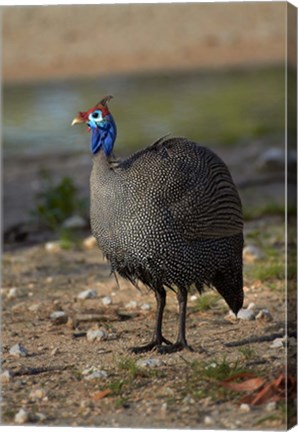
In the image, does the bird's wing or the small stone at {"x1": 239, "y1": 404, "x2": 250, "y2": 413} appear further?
the bird's wing

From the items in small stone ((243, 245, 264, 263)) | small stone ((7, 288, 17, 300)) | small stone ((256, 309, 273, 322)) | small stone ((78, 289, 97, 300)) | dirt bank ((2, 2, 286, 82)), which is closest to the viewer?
small stone ((256, 309, 273, 322))

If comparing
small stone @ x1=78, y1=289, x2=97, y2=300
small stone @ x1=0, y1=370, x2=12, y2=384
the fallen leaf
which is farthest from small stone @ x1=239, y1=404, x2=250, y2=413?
small stone @ x1=78, y1=289, x2=97, y2=300

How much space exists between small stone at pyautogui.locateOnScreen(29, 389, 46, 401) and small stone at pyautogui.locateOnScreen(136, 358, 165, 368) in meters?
0.40

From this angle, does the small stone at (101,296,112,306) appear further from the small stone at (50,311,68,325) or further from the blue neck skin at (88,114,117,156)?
the blue neck skin at (88,114,117,156)

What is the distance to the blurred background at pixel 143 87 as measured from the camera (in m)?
9.02

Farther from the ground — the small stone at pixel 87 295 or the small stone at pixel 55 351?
the small stone at pixel 87 295

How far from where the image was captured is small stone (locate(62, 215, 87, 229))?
25.2 ft

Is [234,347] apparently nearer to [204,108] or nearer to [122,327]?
[122,327]

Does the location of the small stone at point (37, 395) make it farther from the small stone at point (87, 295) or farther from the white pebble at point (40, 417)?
the small stone at point (87, 295)

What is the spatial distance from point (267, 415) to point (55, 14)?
198 inches

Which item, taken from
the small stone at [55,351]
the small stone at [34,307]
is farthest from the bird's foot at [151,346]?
the small stone at [34,307]

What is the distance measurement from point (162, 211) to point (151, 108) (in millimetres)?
6494

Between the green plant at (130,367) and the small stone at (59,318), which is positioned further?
the small stone at (59,318)

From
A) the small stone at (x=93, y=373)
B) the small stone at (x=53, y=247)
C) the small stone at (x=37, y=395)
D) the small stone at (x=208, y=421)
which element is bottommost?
the small stone at (x=208, y=421)
